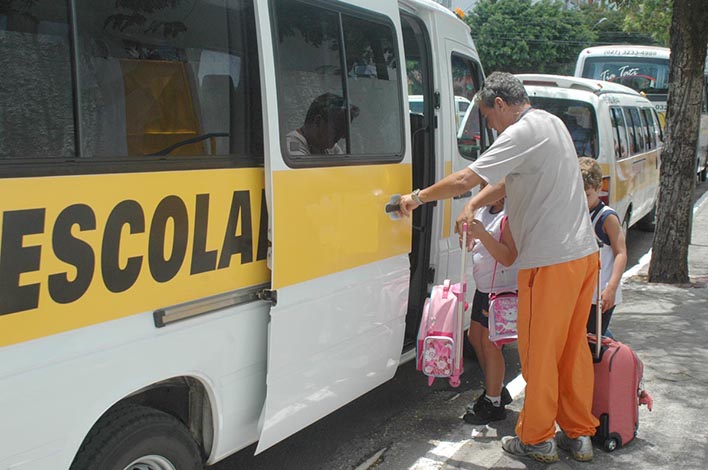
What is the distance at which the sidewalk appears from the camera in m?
4.17

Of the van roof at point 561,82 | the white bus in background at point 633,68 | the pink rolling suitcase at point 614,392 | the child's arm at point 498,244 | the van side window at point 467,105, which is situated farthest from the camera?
the white bus in background at point 633,68

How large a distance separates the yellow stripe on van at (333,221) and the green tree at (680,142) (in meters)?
5.24

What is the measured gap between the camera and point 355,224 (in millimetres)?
3777

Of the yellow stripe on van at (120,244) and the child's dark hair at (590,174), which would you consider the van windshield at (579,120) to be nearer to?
the child's dark hair at (590,174)

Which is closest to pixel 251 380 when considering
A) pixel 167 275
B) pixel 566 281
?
pixel 167 275

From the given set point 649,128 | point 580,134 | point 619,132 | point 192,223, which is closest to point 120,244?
point 192,223

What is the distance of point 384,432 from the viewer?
465 centimetres

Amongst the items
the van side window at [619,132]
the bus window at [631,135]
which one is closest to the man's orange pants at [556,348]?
the van side window at [619,132]

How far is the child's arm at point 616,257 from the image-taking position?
436 centimetres

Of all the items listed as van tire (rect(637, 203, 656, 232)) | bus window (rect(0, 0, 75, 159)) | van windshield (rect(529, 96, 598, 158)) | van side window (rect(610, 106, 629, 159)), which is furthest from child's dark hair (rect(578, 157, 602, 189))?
van tire (rect(637, 203, 656, 232))

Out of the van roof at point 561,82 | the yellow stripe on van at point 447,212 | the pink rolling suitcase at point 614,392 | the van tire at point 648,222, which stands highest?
the van roof at point 561,82

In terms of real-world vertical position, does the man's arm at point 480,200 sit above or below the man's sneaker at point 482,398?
above

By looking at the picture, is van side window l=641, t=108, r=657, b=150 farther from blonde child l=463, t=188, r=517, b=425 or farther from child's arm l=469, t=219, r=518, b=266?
child's arm l=469, t=219, r=518, b=266

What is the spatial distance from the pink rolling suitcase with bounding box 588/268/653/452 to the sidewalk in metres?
0.10
